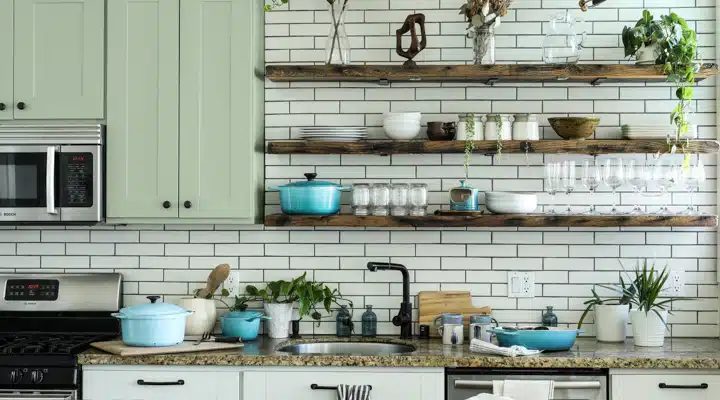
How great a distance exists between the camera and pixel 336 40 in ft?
15.2

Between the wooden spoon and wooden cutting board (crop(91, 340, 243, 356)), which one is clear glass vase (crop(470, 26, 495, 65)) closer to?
the wooden spoon

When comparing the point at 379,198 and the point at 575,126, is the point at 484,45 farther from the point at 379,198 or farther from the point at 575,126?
the point at 379,198

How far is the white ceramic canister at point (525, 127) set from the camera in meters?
4.58

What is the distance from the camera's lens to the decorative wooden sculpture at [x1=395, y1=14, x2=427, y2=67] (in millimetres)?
4551

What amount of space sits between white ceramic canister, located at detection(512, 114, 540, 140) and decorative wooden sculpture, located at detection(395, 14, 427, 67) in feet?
2.00

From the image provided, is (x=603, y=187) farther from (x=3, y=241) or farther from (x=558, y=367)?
(x=3, y=241)

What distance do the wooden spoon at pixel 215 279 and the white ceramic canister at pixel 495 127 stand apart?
4.99 ft

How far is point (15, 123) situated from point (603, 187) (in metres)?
3.10

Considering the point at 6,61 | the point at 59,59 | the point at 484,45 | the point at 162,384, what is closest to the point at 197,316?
the point at 162,384

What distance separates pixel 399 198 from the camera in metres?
4.57

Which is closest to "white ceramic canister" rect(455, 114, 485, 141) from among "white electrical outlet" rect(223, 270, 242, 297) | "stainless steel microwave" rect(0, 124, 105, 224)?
"white electrical outlet" rect(223, 270, 242, 297)

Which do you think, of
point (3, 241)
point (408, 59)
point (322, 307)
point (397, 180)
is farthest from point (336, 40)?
point (3, 241)

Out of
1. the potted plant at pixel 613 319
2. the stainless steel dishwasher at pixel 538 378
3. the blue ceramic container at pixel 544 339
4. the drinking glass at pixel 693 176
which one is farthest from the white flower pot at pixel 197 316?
the drinking glass at pixel 693 176

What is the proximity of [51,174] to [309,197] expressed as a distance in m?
1.29
